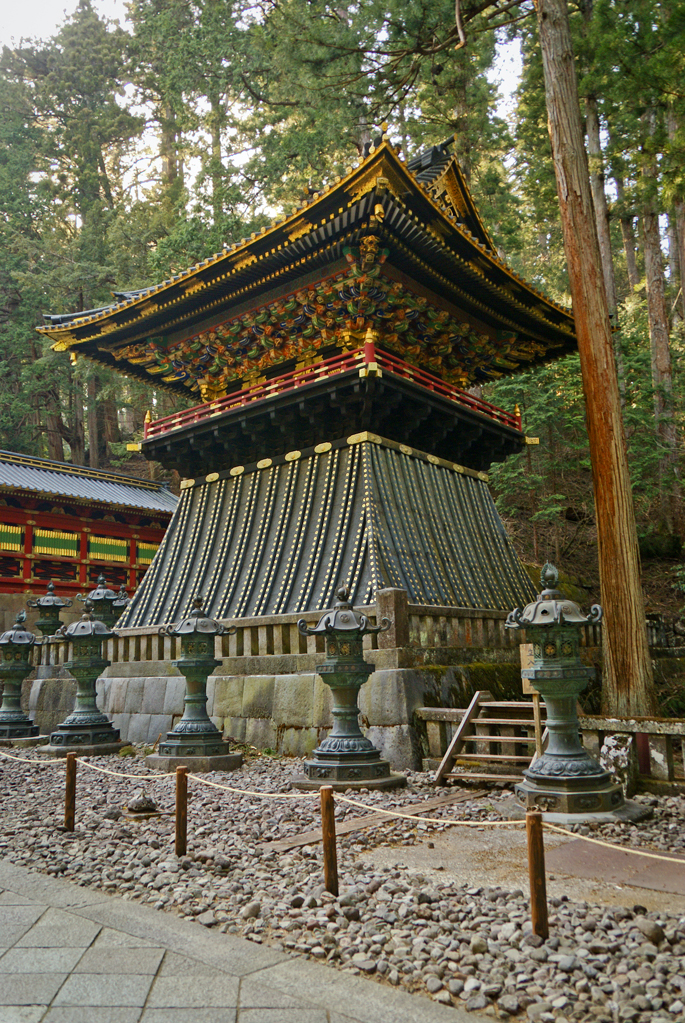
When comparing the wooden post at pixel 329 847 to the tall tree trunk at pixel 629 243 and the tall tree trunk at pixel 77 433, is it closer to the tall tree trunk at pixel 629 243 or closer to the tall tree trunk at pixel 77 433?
the tall tree trunk at pixel 629 243

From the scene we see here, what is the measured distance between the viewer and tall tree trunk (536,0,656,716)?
9703 mm

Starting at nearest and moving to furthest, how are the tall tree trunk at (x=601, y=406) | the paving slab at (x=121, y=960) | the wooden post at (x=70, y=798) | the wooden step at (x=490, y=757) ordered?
the paving slab at (x=121, y=960) → the wooden post at (x=70, y=798) → the wooden step at (x=490, y=757) → the tall tree trunk at (x=601, y=406)

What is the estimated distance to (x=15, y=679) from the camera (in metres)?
12.9

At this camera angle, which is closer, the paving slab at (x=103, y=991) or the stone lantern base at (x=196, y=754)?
the paving slab at (x=103, y=991)

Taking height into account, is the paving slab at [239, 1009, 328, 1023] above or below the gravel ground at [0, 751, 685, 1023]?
above

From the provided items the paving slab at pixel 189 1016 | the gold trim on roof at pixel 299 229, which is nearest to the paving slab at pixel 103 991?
the paving slab at pixel 189 1016

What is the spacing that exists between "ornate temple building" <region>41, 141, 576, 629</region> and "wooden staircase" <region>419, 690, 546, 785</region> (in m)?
2.69

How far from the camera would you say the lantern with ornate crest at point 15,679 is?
1257 cm

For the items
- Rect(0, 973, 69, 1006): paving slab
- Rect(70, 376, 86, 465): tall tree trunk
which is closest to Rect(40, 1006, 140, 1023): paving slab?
Rect(0, 973, 69, 1006): paving slab

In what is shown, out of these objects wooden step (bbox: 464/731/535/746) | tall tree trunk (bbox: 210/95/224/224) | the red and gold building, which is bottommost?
wooden step (bbox: 464/731/535/746)

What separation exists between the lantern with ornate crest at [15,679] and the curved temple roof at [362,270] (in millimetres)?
6053

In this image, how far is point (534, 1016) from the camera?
280 cm

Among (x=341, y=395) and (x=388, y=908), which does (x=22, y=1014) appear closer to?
(x=388, y=908)

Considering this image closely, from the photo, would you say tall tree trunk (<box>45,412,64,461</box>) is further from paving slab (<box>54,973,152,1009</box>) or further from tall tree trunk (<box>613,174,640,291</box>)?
paving slab (<box>54,973,152,1009</box>)
